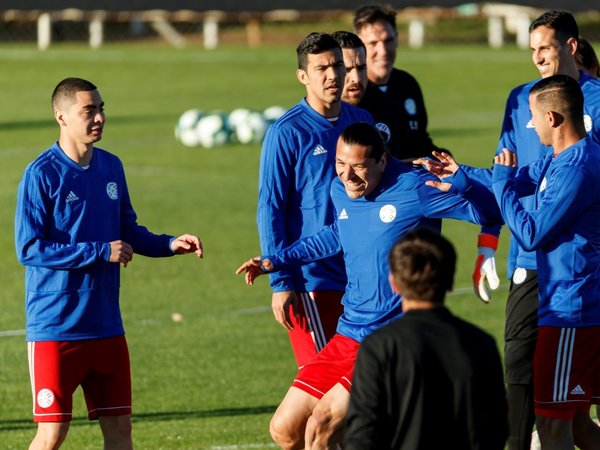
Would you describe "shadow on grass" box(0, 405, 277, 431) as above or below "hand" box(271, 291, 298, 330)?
below

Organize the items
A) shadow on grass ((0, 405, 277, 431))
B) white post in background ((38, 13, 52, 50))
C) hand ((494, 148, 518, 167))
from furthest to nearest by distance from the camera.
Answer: white post in background ((38, 13, 52, 50)) < shadow on grass ((0, 405, 277, 431)) < hand ((494, 148, 518, 167))

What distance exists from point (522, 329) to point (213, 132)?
22.4m

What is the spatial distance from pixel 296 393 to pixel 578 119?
83.1 inches

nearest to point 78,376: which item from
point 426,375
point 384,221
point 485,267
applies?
point 384,221

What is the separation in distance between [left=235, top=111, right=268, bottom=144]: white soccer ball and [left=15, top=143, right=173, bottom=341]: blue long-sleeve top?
879 inches

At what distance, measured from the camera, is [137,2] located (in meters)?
57.2

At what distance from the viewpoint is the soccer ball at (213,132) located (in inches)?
1204

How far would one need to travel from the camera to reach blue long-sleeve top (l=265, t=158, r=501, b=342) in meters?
7.75

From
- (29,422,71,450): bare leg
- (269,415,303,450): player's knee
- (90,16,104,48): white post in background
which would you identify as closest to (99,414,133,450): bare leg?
(29,422,71,450): bare leg

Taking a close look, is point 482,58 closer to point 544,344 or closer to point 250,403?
point 250,403

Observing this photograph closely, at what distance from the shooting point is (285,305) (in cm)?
861

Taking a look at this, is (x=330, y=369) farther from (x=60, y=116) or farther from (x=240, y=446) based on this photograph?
(x=240, y=446)

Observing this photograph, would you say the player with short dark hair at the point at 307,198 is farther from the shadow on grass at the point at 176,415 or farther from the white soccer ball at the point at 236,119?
the white soccer ball at the point at 236,119

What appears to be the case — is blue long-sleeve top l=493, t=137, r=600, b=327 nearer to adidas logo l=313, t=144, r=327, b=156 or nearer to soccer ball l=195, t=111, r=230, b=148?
adidas logo l=313, t=144, r=327, b=156
